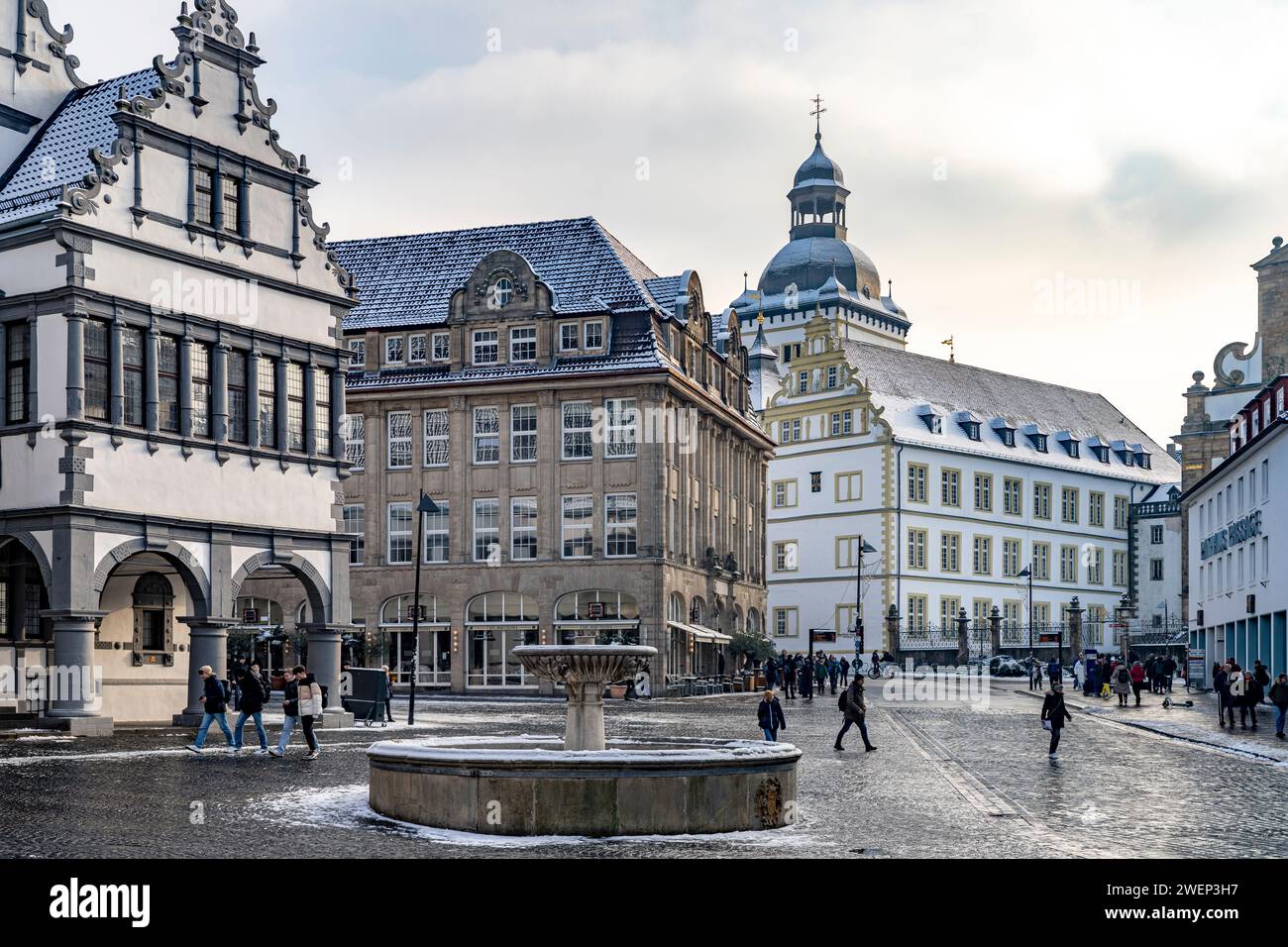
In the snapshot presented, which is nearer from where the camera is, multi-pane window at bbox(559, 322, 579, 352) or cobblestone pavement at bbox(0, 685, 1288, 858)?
cobblestone pavement at bbox(0, 685, 1288, 858)

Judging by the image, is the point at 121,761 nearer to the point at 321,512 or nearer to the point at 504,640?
the point at 321,512

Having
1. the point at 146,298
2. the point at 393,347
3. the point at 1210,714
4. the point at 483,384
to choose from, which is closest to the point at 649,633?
the point at 483,384

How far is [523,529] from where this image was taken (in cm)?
6550

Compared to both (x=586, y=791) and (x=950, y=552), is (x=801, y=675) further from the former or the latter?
(x=950, y=552)

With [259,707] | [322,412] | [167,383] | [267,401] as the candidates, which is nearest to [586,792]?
[259,707]

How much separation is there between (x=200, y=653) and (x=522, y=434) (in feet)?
99.8

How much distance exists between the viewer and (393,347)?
68.4m

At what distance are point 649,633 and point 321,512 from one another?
25168 mm

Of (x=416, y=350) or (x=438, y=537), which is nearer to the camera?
(x=438, y=537)

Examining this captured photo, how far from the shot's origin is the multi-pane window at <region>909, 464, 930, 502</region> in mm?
98438

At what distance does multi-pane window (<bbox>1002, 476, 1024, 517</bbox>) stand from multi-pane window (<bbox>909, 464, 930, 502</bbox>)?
8.87 m

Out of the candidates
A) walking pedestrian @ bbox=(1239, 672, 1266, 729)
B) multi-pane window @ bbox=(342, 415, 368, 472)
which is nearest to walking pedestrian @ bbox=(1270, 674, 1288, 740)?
walking pedestrian @ bbox=(1239, 672, 1266, 729)

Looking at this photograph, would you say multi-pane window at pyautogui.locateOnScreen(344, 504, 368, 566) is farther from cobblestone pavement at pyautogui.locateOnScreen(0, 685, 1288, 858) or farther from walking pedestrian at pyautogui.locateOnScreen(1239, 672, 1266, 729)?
walking pedestrian at pyautogui.locateOnScreen(1239, 672, 1266, 729)

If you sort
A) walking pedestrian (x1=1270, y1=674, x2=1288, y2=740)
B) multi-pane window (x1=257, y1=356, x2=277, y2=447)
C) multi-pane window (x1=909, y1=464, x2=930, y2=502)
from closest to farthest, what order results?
walking pedestrian (x1=1270, y1=674, x2=1288, y2=740) → multi-pane window (x1=257, y1=356, x2=277, y2=447) → multi-pane window (x1=909, y1=464, x2=930, y2=502)
